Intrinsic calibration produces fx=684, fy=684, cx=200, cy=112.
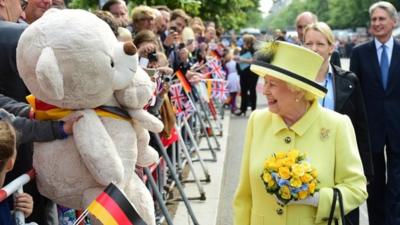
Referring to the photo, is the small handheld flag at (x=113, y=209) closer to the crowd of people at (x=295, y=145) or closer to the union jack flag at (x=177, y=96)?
the crowd of people at (x=295, y=145)

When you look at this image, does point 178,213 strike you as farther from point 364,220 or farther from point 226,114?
point 226,114

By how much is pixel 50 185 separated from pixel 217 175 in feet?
19.0

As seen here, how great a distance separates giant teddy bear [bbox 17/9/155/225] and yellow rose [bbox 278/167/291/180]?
3.10ft

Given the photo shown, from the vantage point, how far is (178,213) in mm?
7355

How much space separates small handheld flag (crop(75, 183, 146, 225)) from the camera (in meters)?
3.29

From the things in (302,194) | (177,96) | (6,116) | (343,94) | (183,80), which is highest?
(6,116)

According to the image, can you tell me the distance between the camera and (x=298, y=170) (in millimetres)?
3367

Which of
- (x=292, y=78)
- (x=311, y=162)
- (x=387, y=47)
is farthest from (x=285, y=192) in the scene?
(x=387, y=47)

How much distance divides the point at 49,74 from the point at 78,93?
0.23 m

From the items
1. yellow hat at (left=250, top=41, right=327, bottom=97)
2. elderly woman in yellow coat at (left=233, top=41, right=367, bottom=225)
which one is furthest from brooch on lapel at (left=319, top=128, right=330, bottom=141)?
yellow hat at (left=250, top=41, right=327, bottom=97)

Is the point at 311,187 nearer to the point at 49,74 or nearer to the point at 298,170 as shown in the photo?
the point at 298,170

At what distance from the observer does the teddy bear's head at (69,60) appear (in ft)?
12.0

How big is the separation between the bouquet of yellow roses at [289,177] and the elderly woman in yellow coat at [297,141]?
10 cm

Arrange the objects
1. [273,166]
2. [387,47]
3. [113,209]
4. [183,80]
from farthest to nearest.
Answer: [183,80], [387,47], [273,166], [113,209]
